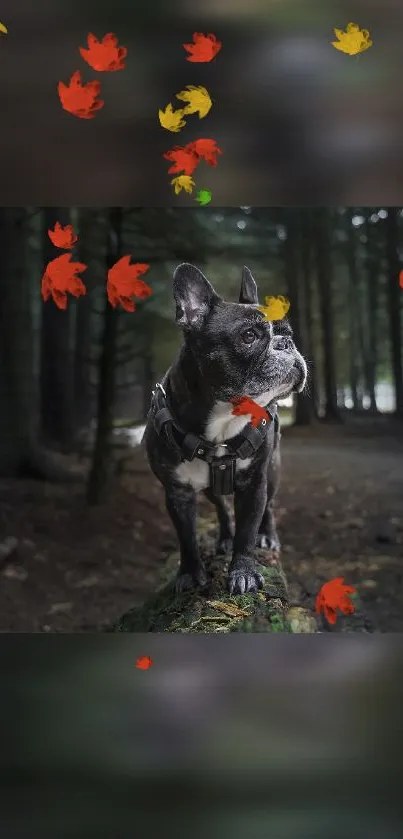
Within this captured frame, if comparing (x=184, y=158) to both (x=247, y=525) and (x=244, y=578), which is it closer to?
(x=247, y=525)

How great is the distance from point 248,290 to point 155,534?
0.82 meters

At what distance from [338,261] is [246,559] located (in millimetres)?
981

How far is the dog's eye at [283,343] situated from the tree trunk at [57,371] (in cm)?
65

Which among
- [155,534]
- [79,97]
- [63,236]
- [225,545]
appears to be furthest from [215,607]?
Answer: [79,97]

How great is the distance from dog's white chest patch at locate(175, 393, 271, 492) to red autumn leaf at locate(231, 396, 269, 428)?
11mm

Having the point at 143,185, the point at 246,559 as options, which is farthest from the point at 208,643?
the point at 143,185

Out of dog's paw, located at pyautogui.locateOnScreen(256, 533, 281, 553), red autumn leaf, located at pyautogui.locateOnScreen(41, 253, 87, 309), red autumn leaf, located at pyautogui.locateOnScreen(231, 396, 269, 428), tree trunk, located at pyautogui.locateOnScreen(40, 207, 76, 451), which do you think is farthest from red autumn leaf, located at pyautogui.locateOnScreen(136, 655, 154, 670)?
red autumn leaf, located at pyautogui.locateOnScreen(41, 253, 87, 309)

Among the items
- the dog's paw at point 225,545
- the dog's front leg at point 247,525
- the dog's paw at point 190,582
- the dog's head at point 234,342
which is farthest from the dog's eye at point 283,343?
the dog's paw at point 190,582

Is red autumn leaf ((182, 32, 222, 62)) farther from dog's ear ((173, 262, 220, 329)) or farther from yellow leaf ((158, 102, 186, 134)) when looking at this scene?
dog's ear ((173, 262, 220, 329))

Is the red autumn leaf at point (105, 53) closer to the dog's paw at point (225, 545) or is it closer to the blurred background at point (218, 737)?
the dog's paw at point (225, 545)

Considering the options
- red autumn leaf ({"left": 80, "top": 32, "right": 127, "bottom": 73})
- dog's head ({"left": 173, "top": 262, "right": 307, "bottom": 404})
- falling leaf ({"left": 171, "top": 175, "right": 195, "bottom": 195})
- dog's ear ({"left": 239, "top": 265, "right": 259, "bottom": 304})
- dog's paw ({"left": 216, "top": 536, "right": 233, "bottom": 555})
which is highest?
red autumn leaf ({"left": 80, "top": 32, "right": 127, "bottom": 73})

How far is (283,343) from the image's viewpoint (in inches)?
86.5

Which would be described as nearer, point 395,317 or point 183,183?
point 183,183

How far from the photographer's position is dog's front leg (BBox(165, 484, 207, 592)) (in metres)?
2.26
